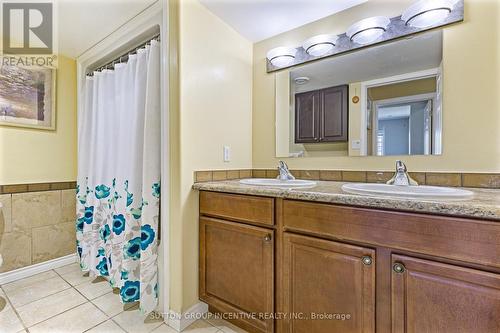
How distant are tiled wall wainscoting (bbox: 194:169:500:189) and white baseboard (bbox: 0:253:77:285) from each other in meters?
1.85

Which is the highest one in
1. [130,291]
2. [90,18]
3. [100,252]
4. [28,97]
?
[90,18]

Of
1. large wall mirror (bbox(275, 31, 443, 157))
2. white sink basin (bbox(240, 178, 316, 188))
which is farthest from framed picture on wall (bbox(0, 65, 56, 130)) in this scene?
large wall mirror (bbox(275, 31, 443, 157))

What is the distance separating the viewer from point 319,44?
1666 mm

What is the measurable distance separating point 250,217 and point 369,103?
3.63 ft

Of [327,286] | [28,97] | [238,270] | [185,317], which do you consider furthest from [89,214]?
[327,286]

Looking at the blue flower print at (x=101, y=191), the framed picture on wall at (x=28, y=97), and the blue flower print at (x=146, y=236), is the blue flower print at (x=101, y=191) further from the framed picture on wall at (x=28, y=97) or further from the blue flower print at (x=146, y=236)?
the framed picture on wall at (x=28, y=97)

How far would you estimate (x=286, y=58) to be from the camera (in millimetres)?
1842

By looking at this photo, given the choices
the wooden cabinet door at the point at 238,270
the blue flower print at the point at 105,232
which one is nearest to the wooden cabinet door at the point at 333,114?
the wooden cabinet door at the point at 238,270

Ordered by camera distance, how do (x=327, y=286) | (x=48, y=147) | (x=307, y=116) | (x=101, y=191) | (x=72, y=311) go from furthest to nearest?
(x=48, y=147) → (x=101, y=191) → (x=307, y=116) → (x=72, y=311) → (x=327, y=286)

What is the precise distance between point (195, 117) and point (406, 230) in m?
1.27

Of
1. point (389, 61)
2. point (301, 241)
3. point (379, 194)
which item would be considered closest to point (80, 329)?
point (301, 241)

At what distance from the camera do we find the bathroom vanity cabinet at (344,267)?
2.58ft

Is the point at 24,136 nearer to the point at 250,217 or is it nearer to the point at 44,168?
the point at 44,168

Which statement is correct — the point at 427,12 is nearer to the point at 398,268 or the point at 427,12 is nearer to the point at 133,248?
the point at 398,268
